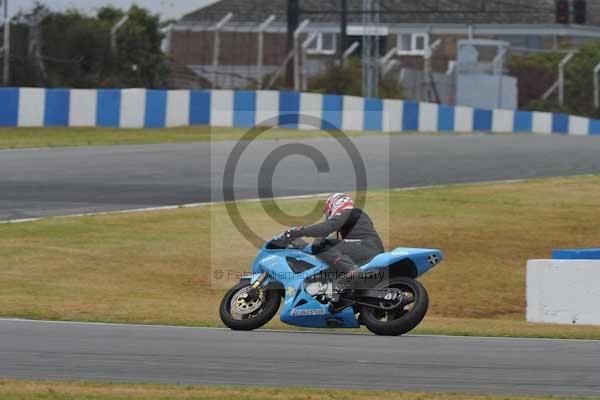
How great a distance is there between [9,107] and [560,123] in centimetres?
2168

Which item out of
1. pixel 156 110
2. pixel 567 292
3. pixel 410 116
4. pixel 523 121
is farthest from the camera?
pixel 523 121

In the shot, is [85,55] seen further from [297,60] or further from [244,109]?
[297,60]

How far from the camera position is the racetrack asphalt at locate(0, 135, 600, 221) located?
60.2ft

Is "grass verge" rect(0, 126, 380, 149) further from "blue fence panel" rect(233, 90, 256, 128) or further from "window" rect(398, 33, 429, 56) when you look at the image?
"window" rect(398, 33, 429, 56)

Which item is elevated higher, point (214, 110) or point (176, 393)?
point (214, 110)

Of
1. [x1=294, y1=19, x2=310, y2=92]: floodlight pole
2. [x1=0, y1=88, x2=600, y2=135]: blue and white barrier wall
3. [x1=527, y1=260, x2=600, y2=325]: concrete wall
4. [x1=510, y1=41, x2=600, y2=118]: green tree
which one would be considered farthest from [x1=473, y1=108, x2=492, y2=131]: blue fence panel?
[x1=527, y1=260, x2=600, y2=325]: concrete wall

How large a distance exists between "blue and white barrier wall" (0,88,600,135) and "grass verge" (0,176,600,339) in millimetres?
10530

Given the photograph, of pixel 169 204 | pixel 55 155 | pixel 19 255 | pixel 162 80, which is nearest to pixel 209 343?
pixel 19 255

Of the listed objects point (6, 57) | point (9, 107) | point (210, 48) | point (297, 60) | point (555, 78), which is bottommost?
point (9, 107)

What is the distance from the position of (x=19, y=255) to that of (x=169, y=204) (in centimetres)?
414

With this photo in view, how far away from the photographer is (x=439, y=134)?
32.7m

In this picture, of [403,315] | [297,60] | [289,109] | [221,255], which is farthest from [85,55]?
[403,315]

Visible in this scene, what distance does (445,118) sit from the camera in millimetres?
36062

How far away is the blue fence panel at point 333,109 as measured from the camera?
32.3 m
